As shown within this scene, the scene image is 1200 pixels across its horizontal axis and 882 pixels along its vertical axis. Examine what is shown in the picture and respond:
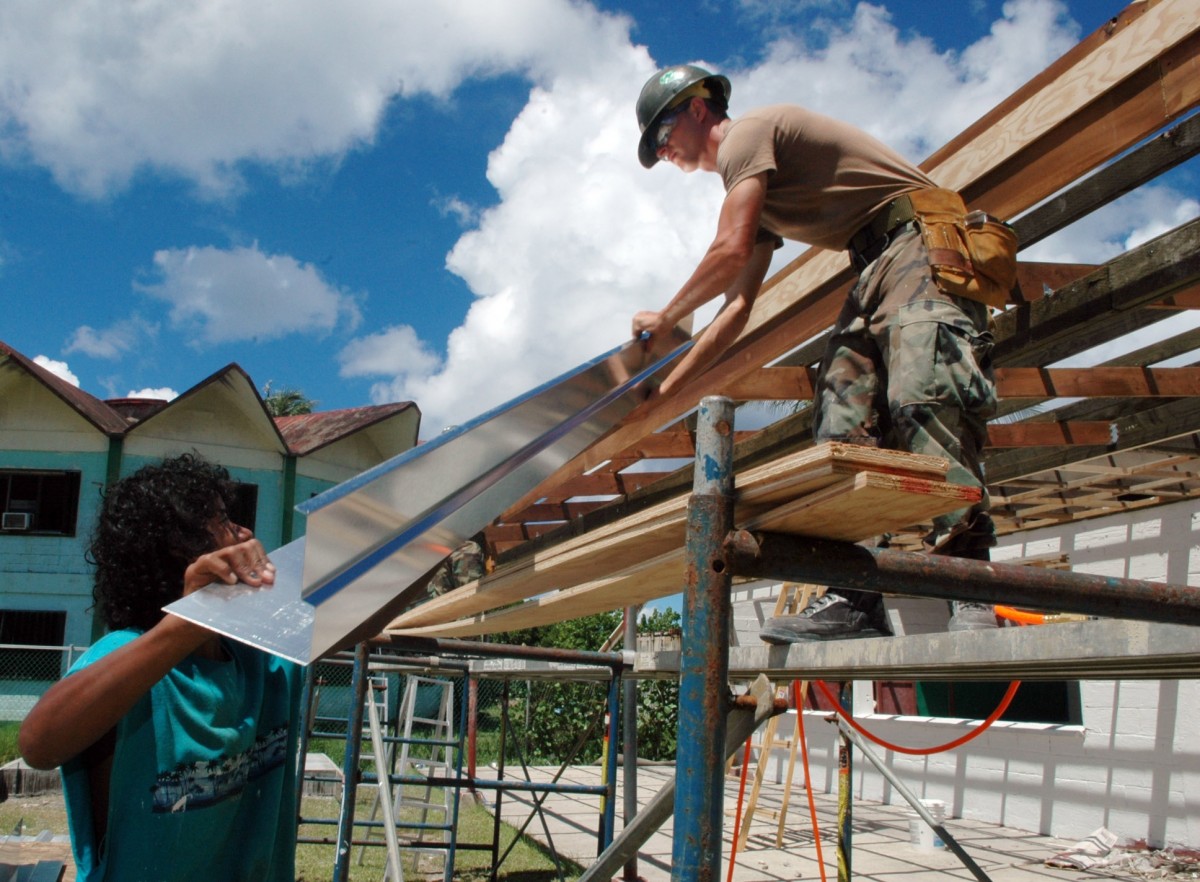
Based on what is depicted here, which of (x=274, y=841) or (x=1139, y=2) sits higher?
(x=1139, y=2)

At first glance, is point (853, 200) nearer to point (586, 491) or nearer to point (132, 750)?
point (132, 750)

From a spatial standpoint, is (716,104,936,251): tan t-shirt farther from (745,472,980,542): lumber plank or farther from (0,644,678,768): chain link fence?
(0,644,678,768): chain link fence

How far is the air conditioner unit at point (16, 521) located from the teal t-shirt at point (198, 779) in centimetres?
1997

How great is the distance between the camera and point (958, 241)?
277 cm

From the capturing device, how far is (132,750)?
6.60 feet

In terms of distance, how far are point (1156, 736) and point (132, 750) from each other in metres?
8.50

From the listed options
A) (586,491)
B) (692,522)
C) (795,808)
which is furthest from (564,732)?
(692,522)

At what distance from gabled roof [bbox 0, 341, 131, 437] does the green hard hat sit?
19.0m

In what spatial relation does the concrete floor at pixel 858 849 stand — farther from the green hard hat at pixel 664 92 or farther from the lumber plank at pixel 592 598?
the green hard hat at pixel 664 92

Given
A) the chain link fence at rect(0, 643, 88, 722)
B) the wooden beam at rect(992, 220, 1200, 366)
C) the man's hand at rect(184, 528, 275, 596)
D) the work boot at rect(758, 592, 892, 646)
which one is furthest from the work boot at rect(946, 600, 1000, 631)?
the chain link fence at rect(0, 643, 88, 722)

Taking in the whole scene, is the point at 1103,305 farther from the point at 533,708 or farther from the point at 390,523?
the point at 533,708

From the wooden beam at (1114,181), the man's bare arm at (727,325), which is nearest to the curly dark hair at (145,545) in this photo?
the man's bare arm at (727,325)

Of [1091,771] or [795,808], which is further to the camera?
[795,808]

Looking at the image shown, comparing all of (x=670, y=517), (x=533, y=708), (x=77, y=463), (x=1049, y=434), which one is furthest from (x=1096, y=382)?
(x=77, y=463)
